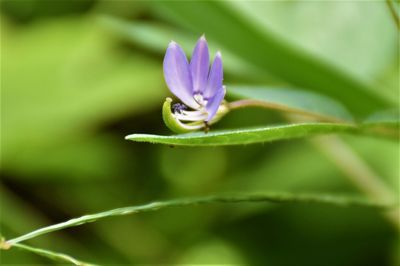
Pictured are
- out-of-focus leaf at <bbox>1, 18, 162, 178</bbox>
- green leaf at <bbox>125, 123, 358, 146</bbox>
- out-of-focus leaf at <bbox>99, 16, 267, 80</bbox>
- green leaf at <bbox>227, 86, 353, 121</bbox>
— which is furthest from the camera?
out-of-focus leaf at <bbox>1, 18, 162, 178</bbox>

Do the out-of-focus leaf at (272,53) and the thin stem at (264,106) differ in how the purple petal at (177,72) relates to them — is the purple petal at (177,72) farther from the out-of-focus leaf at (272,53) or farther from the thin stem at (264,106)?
the out-of-focus leaf at (272,53)

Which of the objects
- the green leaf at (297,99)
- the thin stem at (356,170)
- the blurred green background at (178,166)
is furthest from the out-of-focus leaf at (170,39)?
the green leaf at (297,99)

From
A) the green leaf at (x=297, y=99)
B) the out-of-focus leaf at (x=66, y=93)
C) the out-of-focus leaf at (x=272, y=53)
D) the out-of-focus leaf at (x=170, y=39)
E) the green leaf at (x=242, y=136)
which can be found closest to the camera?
the green leaf at (x=242, y=136)

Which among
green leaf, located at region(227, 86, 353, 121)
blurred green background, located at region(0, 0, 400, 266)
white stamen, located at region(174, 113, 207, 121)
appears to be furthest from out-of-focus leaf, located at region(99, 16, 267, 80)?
white stamen, located at region(174, 113, 207, 121)

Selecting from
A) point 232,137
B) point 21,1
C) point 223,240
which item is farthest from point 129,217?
point 232,137

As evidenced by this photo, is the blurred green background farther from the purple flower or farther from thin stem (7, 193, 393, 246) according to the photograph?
the purple flower

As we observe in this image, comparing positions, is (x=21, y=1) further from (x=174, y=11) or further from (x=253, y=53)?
(x=253, y=53)

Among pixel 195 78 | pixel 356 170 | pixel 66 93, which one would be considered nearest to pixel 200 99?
pixel 195 78
